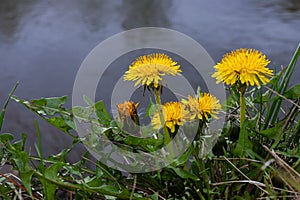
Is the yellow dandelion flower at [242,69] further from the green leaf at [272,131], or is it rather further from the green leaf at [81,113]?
the green leaf at [81,113]

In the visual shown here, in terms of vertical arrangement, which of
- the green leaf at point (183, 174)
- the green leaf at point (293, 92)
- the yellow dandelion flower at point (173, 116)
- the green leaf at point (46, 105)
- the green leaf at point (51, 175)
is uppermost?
the green leaf at point (46, 105)

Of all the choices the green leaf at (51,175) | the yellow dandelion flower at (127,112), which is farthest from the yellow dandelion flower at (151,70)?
the green leaf at (51,175)

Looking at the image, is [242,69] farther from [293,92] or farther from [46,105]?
[46,105]

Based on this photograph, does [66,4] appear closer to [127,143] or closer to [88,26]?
[88,26]

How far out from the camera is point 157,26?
1728 millimetres

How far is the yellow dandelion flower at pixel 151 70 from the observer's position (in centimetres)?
54

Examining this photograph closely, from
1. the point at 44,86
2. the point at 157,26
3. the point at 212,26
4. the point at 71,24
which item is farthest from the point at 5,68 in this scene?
the point at 212,26

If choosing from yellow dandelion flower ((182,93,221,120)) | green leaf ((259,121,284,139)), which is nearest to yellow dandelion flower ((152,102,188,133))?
yellow dandelion flower ((182,93,221,120))

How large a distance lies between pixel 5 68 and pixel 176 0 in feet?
2.71

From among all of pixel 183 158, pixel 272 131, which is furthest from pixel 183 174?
pixel 272 131

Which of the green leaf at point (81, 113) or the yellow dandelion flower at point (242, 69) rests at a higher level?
the yellow dandelion flower at point (242, 69)

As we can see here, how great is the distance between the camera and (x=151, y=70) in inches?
21.4

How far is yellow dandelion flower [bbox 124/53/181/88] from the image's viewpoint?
1.77 feet

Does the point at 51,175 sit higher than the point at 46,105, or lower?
lower
